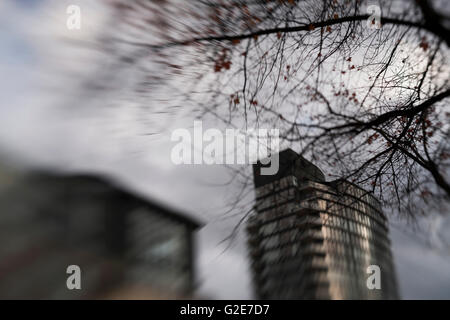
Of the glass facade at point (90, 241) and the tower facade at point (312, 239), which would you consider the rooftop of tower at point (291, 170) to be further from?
the glass facade at point (90, 241)

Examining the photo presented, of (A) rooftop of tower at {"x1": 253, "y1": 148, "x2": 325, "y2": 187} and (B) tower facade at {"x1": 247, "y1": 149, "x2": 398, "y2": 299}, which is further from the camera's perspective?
(A) rooftop of tower at {"x1": 253, "y1": 148, "x2": 325, "y2": 187}

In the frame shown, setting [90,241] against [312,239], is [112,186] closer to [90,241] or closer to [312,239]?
[90,241]

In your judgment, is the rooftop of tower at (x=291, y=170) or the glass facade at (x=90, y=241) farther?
the rooftop of tower at (x=291, y=170)

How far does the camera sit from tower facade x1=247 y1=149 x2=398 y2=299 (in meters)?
3.14

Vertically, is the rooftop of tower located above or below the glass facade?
above

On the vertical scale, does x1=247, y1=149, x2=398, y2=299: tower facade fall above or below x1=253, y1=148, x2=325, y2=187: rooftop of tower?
below

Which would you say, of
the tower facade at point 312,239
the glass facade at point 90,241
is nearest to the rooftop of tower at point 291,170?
the tower facade at point 312,239

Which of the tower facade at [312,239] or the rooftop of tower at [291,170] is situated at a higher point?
the rooftop of tower at [291,170]

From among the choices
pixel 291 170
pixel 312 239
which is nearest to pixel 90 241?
pixel 291 170

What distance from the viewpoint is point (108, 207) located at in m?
3.48

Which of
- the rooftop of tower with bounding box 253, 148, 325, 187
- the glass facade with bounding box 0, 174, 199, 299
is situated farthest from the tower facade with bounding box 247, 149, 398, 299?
the glass facade with bounding box 0, 174, 199, 299

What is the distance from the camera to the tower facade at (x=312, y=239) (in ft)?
10.3

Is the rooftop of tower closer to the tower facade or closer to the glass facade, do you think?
the tower facade
